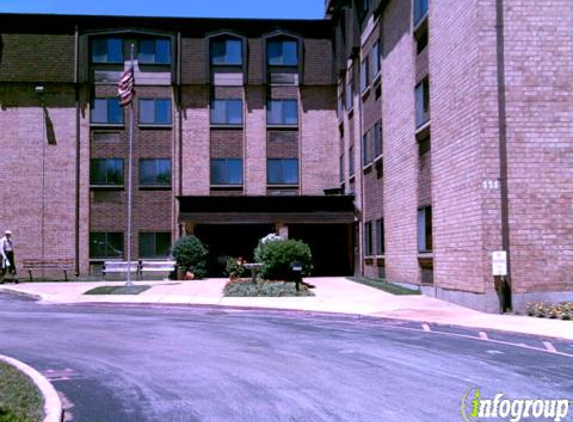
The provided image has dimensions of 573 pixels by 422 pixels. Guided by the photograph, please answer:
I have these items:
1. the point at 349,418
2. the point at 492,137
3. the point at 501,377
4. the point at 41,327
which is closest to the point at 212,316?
the point at 41,327

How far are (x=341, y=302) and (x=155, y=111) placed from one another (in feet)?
60.5

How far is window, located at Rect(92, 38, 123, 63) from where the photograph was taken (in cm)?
3409

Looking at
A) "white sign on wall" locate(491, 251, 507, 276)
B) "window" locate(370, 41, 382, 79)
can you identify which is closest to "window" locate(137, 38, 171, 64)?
"window" locate(370, 41, 382, 79)

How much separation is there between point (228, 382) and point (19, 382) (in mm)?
2422

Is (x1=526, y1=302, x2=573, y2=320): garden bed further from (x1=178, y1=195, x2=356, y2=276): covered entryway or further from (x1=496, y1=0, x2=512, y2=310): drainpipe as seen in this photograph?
(x1=178, y1=195, x2=356, y2=276): covered entryway

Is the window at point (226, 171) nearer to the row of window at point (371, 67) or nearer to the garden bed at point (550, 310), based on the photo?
the row of window at point (371, 67)

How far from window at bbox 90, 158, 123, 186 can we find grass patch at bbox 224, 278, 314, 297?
12828mm

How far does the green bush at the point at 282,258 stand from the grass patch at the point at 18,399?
15927 millimetres

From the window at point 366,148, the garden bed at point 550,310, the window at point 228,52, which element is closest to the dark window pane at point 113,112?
the window at point 228,52

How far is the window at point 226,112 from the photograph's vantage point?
3459 cm

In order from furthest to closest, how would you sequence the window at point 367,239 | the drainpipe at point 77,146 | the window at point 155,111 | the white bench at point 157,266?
the window at point 155,111, the drainpipe at point 77,146, the white bench at point 157,266, the window at point 367,239

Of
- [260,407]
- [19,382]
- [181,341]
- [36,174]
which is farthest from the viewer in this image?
[36,174]

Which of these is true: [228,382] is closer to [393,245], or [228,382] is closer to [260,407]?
[260,407]

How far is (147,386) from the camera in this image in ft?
27.3
